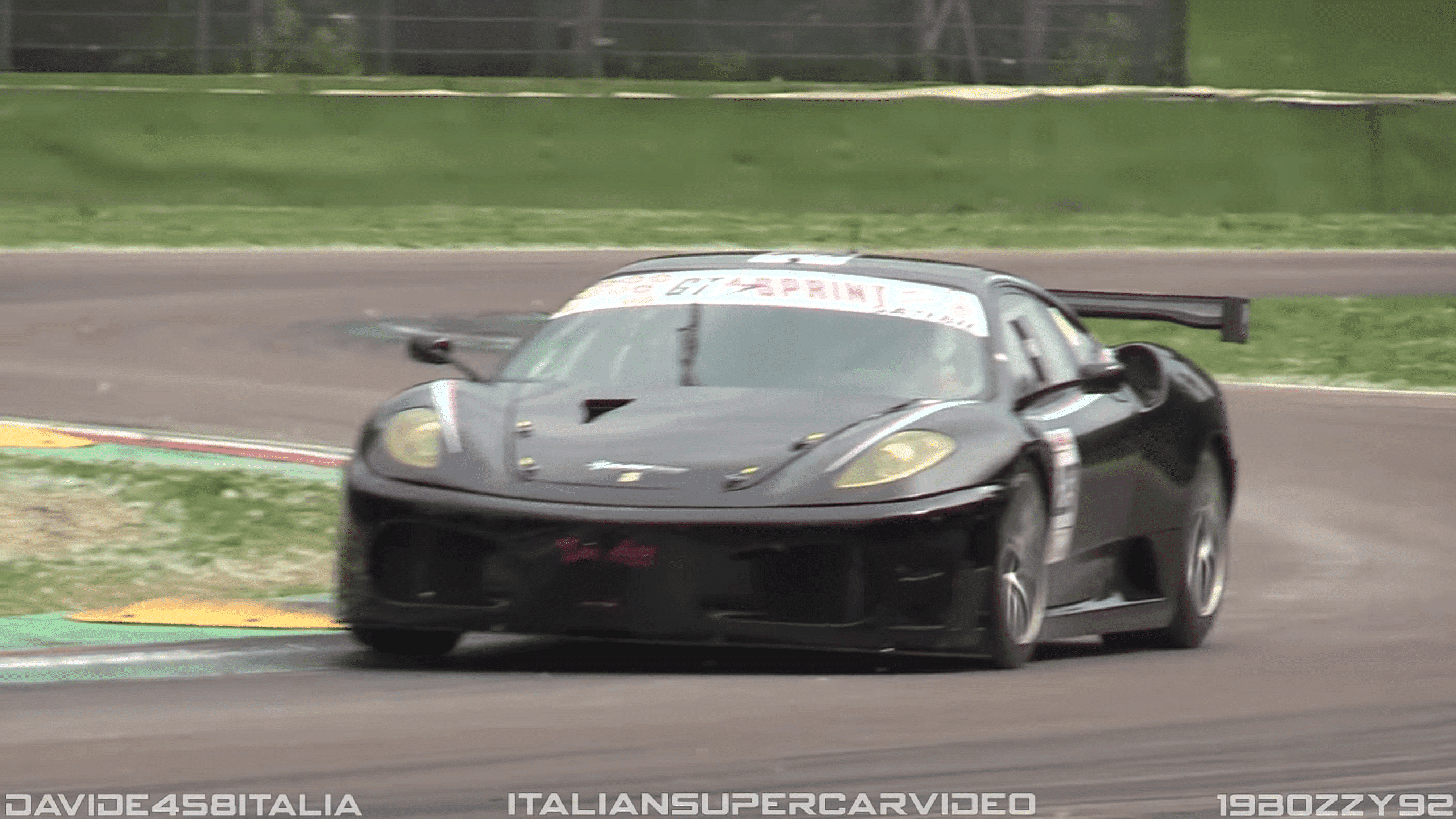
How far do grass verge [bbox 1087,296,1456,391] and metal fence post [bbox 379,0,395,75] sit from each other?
24.9ft

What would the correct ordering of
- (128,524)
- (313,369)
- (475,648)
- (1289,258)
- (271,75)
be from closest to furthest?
(475,648), (128,524), (313,369), (1289,258), (271,75)

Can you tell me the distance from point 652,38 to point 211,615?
17980mm

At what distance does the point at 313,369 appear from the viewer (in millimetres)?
16297

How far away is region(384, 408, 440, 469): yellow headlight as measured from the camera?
295 inches

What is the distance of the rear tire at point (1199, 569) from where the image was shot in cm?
885

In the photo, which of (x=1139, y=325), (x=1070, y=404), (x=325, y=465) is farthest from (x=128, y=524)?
(x=1139, y=325)

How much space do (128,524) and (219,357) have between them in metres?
6.67

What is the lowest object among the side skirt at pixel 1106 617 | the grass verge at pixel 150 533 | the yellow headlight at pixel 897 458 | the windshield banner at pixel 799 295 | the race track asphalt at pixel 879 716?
the grass verge at pixel 150 533

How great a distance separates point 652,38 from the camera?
26078 mm

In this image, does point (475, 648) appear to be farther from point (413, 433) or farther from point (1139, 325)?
point (1139, 325)

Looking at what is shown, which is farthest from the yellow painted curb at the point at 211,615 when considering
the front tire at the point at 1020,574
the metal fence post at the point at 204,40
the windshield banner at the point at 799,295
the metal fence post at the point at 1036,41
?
the metal fence post at the point at 1036,41

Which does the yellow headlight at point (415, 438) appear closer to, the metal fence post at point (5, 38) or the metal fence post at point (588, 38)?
the metal fence post at point (5, 38)

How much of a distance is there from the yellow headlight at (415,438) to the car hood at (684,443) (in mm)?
26

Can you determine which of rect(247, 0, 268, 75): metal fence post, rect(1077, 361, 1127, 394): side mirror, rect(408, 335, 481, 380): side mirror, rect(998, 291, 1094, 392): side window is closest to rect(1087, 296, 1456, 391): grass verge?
rect(247, 0, 268, 75): metal fence post
